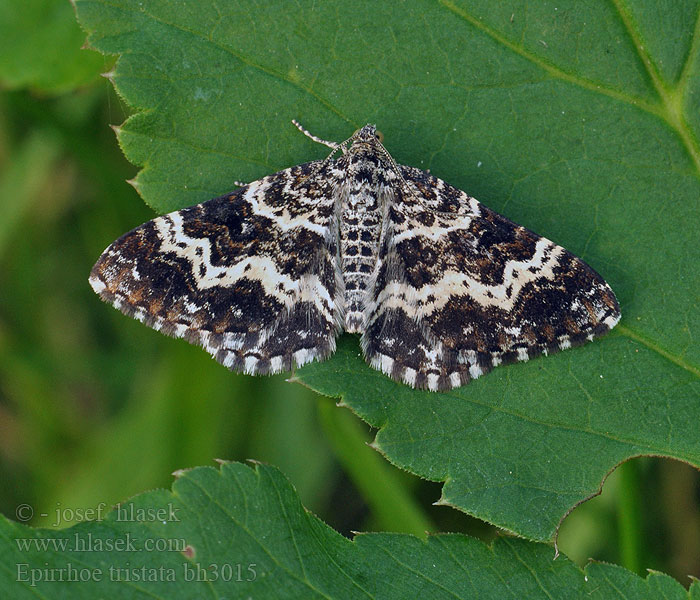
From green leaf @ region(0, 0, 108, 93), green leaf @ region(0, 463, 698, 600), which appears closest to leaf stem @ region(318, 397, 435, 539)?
green leaf @ region(0, 463, 698, 600)

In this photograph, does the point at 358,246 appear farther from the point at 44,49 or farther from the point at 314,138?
the point at 44,49

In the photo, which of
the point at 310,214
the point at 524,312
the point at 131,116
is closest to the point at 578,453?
the point at 524,312

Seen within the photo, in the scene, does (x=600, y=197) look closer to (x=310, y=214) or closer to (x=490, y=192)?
(x=490, y=192)

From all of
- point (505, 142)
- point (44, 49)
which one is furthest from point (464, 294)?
point (44, 49)

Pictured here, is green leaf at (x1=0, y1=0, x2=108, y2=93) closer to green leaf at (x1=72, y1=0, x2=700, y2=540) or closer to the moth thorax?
green leaf at (x1=72, y1=0, x2=700, y2=540)

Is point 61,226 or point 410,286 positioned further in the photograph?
point 61,226

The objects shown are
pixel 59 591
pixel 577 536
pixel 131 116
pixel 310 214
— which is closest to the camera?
pixel 59 591
